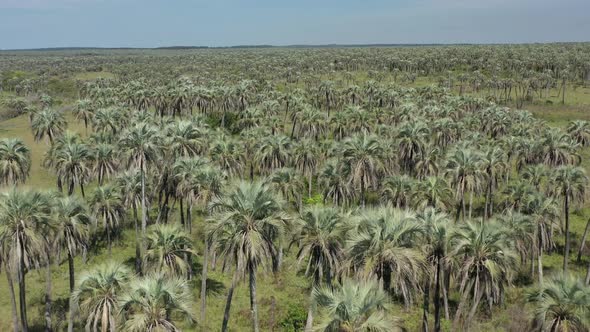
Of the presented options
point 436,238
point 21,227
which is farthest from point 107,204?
point 436,238

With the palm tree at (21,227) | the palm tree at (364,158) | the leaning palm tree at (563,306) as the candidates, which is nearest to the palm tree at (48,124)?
the palm tree at (21,227)

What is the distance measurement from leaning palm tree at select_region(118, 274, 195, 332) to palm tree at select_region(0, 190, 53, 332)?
7.80 metres

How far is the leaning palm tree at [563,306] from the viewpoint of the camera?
62.5 feet

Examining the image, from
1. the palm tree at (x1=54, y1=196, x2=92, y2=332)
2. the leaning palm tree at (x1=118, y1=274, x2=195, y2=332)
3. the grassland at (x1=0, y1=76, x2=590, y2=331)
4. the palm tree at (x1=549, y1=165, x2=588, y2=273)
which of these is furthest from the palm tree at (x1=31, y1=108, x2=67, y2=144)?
the palm tree at (x1=549, y1=165, x2=588, y2=273)

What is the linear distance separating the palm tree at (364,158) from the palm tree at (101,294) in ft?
65.3

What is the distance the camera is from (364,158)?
3641 centimetres

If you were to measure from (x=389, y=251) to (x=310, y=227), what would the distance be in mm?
5975

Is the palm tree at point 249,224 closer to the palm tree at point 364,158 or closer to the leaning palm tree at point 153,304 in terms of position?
the leaning palm tree at point 153,304

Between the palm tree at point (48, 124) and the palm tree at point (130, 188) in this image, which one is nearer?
the palm tree at point (130, 188)

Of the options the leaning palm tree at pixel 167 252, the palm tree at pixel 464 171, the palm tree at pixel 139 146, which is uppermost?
the palm tree at pixel 139 146

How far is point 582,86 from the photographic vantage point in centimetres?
16000

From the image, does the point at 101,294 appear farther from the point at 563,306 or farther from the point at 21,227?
the point at 563,306

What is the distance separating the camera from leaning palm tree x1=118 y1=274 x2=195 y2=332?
19.8m

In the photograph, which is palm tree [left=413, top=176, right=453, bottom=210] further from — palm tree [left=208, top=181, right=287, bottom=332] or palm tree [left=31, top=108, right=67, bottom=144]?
palm tree [left=31, top=108, right=67, bottom=144]
